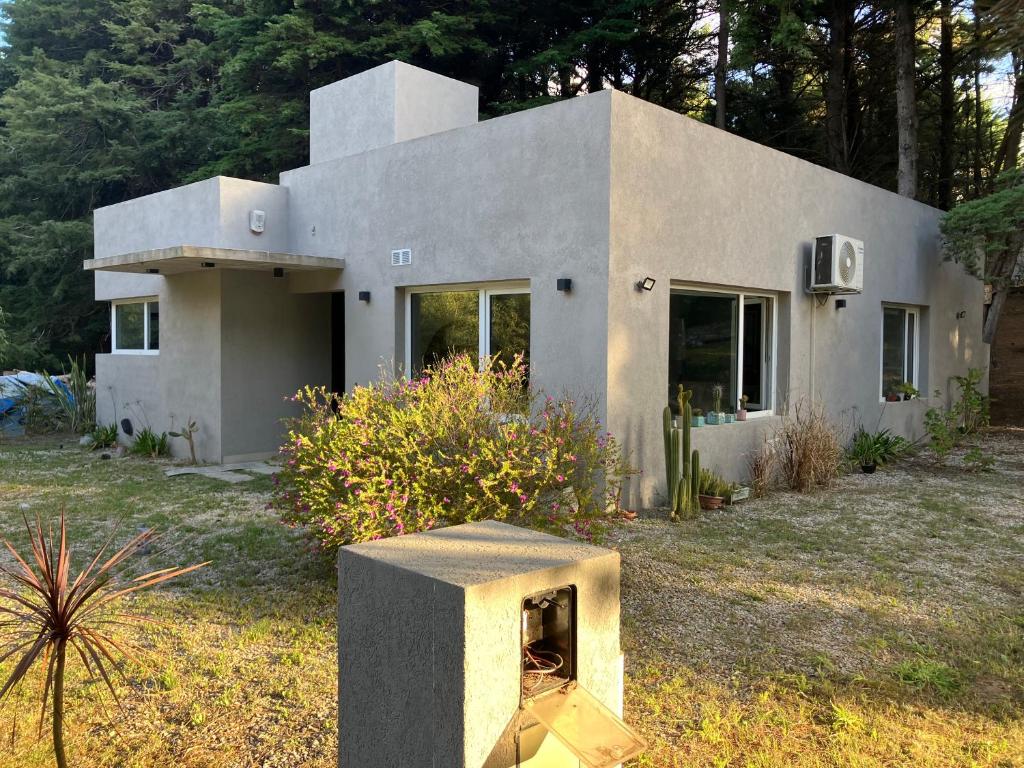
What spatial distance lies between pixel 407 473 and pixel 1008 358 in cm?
1743

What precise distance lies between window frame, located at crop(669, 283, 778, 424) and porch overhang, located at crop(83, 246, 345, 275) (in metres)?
4.92

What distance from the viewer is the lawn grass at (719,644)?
11.3ft

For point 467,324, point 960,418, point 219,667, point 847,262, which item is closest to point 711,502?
point 467,324

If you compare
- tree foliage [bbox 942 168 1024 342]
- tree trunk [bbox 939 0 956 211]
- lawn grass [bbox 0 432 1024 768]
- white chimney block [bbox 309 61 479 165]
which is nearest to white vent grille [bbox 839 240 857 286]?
tree foliage [bbox 942 168 1024 342]

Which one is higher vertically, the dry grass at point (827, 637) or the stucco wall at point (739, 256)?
the stucco wall at point (739, 256)

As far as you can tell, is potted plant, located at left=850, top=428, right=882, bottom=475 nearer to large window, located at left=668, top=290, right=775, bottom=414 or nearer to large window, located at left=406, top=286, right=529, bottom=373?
large window, located at left=668, top=290, right=775, bottom=414

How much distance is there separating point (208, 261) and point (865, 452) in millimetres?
9456

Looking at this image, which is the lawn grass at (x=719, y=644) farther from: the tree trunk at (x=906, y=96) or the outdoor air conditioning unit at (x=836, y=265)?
the tree trunk at (x=906, y=96)

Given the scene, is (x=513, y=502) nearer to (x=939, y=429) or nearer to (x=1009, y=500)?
(x=1009, y=500)

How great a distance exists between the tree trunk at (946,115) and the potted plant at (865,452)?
1162 cm

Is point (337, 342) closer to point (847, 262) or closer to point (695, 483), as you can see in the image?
point (695, 483)

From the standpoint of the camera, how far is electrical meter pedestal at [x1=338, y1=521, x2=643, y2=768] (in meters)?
2.40

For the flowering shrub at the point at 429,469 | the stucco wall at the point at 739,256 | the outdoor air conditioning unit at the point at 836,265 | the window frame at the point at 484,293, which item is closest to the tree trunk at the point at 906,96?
the stucco wall at the point at 739,256

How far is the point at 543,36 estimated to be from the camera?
20562 millimetres
